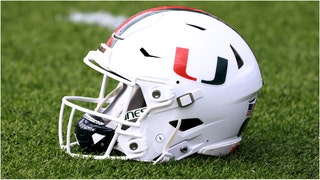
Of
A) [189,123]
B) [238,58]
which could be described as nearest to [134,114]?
[189,123]

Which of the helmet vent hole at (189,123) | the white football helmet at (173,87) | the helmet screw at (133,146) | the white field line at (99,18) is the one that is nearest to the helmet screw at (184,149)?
the white football helmet at (173,87)

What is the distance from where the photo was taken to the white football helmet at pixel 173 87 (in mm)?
3508

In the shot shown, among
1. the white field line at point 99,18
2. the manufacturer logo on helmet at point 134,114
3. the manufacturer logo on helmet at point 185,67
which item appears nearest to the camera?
the manufacturer logo on helmet at point 185,67

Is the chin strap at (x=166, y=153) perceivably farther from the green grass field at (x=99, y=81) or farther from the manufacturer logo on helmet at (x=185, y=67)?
the manufacturer logo on helmet at (x=185, y=67)

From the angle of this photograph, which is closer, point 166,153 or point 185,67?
point 185,67

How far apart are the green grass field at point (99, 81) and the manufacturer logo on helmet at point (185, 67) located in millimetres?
468

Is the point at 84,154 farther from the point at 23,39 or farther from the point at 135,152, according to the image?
the point at 23,39

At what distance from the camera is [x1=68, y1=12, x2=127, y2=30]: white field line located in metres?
6.90

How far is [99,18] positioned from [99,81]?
1793 millimetres

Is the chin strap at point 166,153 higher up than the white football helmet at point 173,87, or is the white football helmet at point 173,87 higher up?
the white football helmet at point 173,87

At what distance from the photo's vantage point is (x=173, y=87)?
138 inches

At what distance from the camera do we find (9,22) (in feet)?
22.9

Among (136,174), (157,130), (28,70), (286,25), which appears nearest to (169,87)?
(157,130)

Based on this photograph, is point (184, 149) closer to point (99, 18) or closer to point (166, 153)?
point (166, 153)
